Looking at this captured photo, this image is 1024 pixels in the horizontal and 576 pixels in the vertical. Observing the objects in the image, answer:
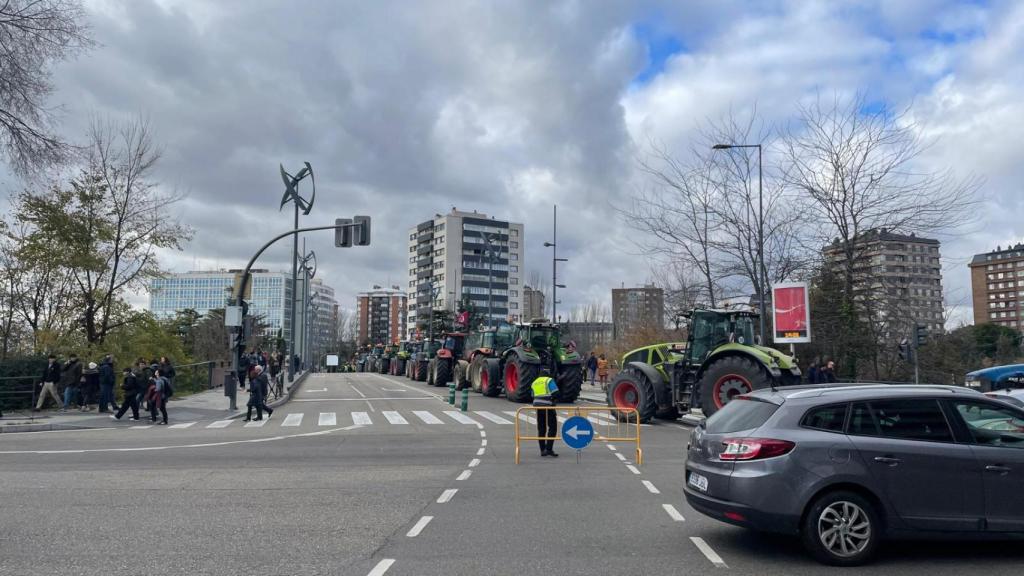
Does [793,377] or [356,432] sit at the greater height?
[793,377]

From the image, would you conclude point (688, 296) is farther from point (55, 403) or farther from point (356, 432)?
point (55, 403)

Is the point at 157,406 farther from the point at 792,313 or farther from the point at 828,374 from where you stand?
the point at 828,374

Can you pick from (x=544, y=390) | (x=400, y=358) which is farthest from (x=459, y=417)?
(x=400, y=358)

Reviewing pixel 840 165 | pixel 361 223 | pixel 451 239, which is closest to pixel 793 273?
pixel 840 165

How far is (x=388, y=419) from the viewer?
69.1ft

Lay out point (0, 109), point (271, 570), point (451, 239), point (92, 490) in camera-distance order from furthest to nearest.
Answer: point (451, 239)
point (0, 109)
point (92, 490)
point (271, 570)

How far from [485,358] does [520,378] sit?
5.08 metres

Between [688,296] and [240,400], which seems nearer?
[240,400]

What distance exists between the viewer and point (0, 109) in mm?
15984

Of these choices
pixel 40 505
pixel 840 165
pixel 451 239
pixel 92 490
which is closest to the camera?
pixel 40 505

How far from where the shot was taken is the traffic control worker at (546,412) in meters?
13.3

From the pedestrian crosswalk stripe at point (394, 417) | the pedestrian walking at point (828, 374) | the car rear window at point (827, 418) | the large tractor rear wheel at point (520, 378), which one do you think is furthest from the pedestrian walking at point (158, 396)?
the car rear window at point (827, 418)

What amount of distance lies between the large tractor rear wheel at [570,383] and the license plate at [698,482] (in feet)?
61.1

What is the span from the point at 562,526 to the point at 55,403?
70.1 feet
